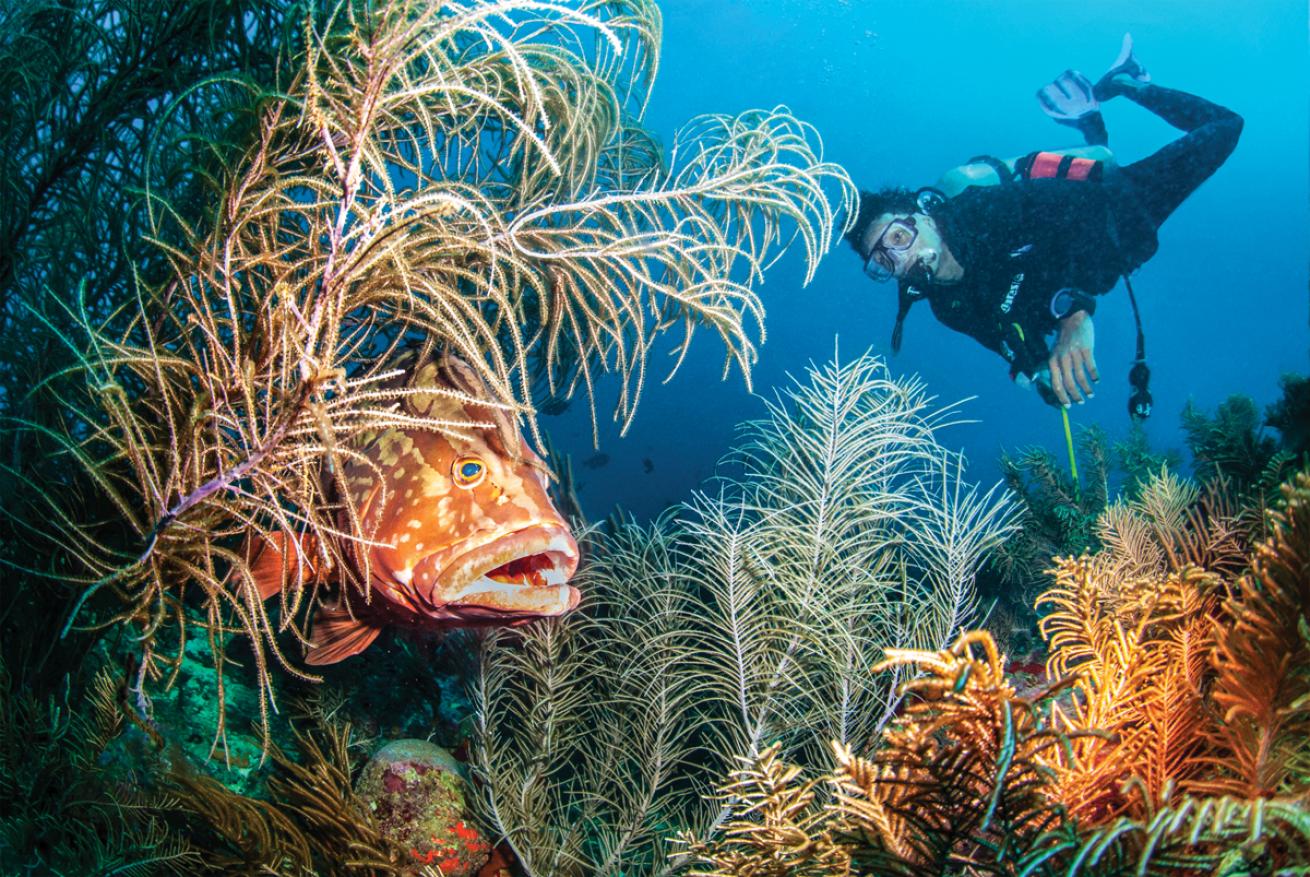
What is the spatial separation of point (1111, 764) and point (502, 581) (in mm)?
2108

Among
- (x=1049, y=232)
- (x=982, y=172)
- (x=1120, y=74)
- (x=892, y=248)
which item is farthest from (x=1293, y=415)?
(x=1120, y=74)

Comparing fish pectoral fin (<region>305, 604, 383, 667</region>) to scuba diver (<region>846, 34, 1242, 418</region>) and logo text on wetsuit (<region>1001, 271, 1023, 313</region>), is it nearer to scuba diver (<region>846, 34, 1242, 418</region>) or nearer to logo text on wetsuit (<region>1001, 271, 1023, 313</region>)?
scuba diver (<region>846, 34, 1242, 418</region>)

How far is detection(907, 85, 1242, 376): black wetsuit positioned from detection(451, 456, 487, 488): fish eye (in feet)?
33.9

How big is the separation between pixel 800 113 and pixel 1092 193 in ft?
134

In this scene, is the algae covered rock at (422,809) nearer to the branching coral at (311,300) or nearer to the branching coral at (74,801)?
the branching coral at (74,801)

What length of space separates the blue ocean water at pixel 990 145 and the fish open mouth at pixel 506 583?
25344 mm

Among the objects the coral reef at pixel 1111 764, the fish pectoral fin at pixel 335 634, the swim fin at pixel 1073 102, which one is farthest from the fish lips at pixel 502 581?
the swim fin at pixel 1073 102

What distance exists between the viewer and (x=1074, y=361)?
1047 centimetres

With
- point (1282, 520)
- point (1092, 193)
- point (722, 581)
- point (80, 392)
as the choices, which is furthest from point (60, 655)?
point (1092, 193)

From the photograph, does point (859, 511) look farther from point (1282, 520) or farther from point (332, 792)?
point (332, 792)

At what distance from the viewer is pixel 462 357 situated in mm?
3262

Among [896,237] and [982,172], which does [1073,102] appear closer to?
[982,172]

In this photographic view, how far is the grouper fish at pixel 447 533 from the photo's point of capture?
2299mm

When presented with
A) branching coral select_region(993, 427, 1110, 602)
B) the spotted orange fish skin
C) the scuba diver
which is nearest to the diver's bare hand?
the scuba diver
